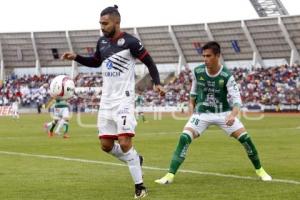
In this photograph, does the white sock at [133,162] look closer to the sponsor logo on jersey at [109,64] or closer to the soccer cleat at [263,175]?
the sponsor logo on jersey at [109,64]

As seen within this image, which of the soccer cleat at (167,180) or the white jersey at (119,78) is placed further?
the soccer cleat at (167,180)

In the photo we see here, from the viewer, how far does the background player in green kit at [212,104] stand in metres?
11.4

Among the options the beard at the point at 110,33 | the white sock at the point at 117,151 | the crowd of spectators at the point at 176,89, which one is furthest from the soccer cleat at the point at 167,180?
the crowd of spectators at the point at 176,89

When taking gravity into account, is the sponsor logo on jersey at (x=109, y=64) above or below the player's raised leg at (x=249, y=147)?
above

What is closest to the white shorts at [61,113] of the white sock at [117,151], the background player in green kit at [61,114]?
the background player in green kit at [61,114]

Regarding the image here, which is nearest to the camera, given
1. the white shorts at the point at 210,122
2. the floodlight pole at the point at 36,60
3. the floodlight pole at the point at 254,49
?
the white shorts at the point at 210,122

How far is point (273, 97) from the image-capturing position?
61156 millimetres

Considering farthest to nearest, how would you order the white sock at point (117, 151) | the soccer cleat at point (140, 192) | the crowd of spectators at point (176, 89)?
the crowd of spectators at point (176, 89) < the white sock at point (117, 151) < the soccer cleat at point (140, 192)

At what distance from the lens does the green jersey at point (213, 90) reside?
11.6 metres

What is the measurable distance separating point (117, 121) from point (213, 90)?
2368mm

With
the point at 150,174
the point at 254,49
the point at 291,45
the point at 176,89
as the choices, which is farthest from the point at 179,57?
the point at 150,174

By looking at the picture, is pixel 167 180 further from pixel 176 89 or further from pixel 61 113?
pixel 176 89

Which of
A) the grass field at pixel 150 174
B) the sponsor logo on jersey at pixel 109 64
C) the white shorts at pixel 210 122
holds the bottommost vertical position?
the grass field at pixel 150 174

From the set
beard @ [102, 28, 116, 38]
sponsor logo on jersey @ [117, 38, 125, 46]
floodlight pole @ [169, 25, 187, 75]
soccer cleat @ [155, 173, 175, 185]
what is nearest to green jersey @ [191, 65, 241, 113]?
soccer cleat @ [155, 173, 175, 185]
